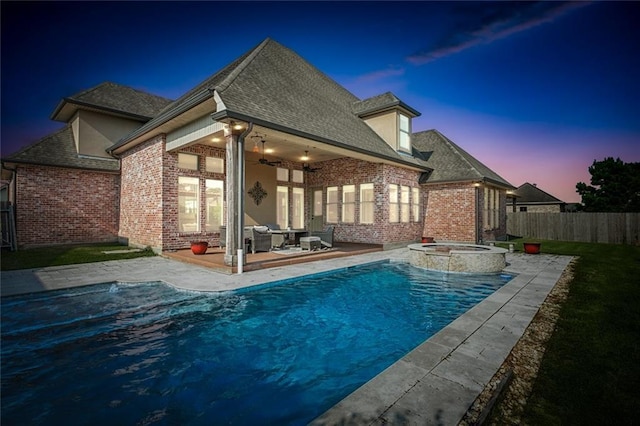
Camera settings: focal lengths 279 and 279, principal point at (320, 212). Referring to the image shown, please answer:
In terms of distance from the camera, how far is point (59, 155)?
12.2 meters

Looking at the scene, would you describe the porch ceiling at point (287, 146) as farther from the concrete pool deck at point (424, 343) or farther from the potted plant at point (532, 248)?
the potted plant at point (532, 248)

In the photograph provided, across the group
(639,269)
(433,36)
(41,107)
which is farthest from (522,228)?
(41,107)

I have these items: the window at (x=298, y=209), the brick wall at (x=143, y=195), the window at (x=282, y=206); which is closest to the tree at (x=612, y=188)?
the window at (x=298, y=209)

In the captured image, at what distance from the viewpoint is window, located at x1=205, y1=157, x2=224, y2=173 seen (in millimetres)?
11217

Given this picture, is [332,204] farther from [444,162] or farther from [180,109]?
[180,109]

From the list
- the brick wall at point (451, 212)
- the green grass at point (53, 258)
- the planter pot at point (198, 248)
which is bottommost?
the green grass at point (53, 258)

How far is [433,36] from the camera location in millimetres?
10766

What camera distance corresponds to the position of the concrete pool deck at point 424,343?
6.98 ft

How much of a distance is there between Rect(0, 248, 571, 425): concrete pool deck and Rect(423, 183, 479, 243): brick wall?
5.21 m

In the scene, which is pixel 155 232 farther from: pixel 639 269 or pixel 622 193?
pixel 622 193

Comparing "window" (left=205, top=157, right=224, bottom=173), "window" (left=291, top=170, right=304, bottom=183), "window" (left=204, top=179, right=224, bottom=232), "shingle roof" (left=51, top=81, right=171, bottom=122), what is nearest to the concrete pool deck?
"window" (left=204, top=179, right=224, bottom=232)

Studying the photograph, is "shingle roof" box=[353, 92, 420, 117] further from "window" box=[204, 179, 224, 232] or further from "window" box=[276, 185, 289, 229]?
"window" box=[204, 179, 224, 232]

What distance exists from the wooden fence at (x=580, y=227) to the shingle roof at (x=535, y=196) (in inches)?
394

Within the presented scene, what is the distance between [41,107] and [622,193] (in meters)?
44.2
